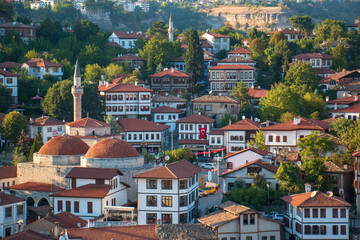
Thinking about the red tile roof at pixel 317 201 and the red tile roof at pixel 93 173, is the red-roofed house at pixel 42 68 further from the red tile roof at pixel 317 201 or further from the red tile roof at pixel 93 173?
the red tile roof at pixel 317 201

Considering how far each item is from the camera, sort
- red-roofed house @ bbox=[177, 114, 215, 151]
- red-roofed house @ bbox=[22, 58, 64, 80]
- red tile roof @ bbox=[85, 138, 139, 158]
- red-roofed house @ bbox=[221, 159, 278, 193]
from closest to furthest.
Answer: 1. red-roofed house @ bbox=[221, 159, 278, 193]
2. red tile roof @ bbox=[85, 138, 139, 158]
3. red-roofed house @ bbox=[177, 114, 215, 151]
4. red-roofed house @ bbox=[22, 58, 64, 80]

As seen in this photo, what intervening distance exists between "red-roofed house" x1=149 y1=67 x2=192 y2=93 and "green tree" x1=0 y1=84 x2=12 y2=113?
63.6 feet

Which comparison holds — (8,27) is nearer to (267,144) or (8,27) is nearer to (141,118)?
(141,118)

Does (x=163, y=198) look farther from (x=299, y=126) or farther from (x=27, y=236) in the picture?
(x=299, y=126)

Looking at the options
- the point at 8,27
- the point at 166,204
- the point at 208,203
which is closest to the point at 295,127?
the point at 208,203

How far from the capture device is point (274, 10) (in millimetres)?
184625

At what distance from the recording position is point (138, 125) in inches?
3334

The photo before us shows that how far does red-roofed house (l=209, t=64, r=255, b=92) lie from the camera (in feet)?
324

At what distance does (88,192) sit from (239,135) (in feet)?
83.5

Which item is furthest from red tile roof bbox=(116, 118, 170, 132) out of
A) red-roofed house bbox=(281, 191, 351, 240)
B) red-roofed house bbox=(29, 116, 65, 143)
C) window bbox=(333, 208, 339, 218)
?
window bbox=(333, 208, 339, 218)

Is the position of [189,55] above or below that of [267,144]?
above

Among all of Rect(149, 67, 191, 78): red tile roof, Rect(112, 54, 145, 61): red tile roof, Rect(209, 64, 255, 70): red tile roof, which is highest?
Rect(112, 54, 145, 61): red tile roof

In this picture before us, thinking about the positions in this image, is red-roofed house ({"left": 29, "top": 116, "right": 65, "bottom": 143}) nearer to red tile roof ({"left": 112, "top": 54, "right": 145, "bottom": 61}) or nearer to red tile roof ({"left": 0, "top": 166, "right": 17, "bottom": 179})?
red tile roof ({"left": 0, "top": 166, "right": 17, "bottom": 179})

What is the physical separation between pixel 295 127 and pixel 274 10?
11455cm
